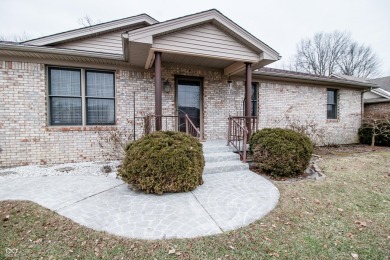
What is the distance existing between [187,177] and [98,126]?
13.2ft

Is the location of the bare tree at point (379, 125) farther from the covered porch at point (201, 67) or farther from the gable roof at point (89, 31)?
the gable roof at point (89, 31)

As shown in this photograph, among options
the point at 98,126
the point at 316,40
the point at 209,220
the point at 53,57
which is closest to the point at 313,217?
the point at 209,220

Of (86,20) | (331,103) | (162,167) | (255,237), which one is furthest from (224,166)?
(86,20)

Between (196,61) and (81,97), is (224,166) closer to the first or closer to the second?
(196,61)

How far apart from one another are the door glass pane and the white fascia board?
91.5 inches

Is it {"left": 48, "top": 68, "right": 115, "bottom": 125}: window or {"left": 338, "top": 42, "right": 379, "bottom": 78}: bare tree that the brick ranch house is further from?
{"left": 338, "top": 42, "right": 379, "bottom": 78}: bare tree

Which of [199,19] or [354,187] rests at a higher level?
[199,19]

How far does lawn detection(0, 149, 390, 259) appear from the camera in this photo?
6.95 feet

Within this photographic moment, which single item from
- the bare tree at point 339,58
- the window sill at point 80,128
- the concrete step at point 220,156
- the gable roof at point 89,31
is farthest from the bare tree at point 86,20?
the bare tree at point 339,58

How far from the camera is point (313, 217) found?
9.63 feet

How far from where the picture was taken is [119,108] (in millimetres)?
6492

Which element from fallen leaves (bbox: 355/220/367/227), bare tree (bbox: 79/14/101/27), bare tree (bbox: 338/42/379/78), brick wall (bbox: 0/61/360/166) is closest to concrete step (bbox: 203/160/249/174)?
brick wall (bbox: 0/61/360/166)

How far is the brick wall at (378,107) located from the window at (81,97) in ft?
45.7

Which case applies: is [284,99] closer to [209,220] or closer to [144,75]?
[144,75]
